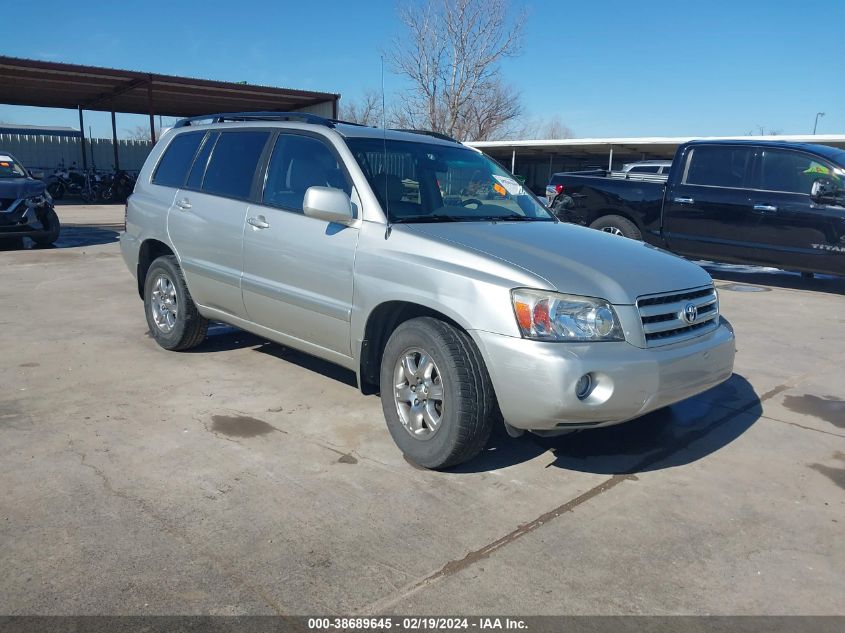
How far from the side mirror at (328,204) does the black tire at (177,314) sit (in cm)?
193

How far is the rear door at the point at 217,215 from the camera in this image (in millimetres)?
4891

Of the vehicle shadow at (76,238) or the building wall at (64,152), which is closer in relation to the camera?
the vehicle shadow at (76,238)

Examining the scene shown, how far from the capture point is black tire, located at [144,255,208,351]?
549 centimetres

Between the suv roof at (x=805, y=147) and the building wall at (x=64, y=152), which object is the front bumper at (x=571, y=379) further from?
the building wall at (x=64, y=152)

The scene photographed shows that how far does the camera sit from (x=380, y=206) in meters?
4.05

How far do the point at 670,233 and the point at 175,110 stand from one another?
28.1 m

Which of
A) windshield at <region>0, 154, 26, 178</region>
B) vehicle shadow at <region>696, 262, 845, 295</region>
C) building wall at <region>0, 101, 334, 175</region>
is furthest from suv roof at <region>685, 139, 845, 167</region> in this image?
building wall at <region>0, 101, 334, 175</region>

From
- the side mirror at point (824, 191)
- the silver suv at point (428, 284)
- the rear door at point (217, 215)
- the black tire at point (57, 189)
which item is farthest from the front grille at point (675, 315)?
the black tire at point (57, 189)

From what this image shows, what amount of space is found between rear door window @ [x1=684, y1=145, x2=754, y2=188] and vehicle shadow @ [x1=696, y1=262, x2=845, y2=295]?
56.3 inches

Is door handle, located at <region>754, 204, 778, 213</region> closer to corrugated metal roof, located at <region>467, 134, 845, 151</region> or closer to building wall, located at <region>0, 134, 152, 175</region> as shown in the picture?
corrugated metal roof, located at <region>467, 134, 845, 151</region>

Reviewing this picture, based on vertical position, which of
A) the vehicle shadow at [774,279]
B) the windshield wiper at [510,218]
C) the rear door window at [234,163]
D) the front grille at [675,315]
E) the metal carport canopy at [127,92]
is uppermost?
the metal carport canopy at [127,92]

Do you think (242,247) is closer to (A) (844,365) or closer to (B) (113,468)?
(B) (113,468)

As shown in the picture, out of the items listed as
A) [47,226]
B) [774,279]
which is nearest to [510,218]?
[774,279]

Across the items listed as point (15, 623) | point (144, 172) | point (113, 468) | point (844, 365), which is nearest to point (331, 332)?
point (113, 468)
